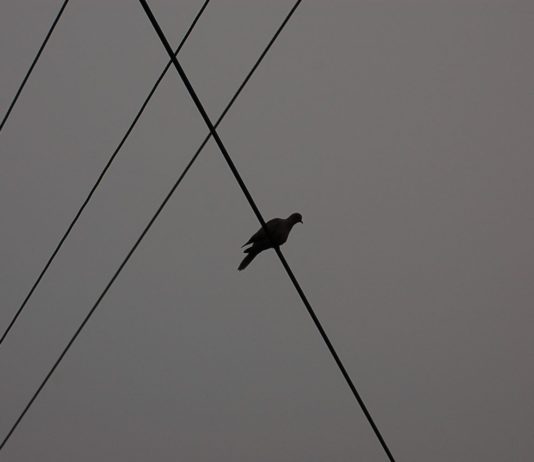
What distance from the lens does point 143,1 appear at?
3381 millimetres

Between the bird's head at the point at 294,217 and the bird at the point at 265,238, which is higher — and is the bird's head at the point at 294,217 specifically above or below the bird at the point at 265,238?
above

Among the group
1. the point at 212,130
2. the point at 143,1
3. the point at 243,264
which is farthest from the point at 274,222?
the point at 143,1

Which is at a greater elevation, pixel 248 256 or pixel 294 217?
pixel 294 217

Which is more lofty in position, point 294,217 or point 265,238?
point 294,217

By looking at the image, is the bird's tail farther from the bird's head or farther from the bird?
the bird's head

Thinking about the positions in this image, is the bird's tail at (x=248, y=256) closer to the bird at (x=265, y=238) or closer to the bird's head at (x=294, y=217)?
the bird at (x=265, y=238)

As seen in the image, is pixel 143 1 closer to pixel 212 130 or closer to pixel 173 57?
pixel 173 57

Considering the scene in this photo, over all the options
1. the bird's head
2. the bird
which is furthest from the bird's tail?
the bird's head

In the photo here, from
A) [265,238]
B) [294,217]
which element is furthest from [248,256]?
[294,217]

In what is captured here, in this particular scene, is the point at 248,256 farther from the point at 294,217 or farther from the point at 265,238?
the point at 294,217

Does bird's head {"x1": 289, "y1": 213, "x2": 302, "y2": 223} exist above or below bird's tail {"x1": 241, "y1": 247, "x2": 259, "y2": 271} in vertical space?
above

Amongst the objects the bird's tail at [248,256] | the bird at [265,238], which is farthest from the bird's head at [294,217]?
the bird's tail at [248,256]

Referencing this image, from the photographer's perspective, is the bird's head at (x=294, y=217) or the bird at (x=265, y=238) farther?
the bird's head at (x=294, y=217)

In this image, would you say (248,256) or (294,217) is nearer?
(248,256)
